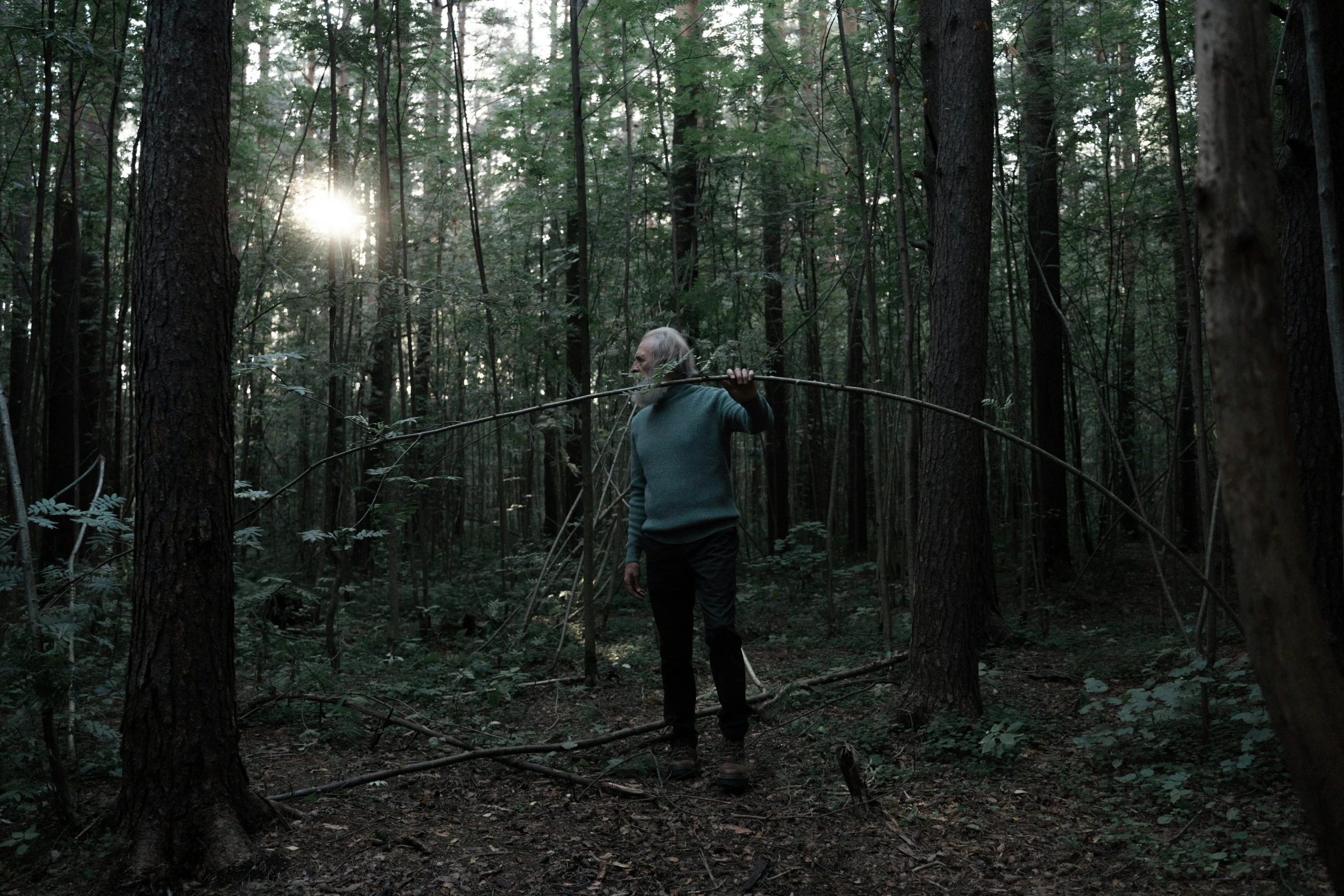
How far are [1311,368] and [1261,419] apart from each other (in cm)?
284

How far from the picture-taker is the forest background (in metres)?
4.62

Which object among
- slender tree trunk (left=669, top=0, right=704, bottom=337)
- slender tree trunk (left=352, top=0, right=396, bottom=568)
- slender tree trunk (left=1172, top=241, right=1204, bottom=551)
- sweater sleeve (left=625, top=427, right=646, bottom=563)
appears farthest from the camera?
Answer: slender tree trunk (left=1172, top=241, right=1204, bottom=551)

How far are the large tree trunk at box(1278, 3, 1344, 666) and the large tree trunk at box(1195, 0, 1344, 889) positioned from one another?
265 cm

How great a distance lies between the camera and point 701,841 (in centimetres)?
327

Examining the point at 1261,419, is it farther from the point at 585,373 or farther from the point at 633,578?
the point at 585,373

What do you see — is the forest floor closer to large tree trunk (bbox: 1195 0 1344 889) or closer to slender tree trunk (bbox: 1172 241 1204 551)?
large tree trunk (bbox: 1195 0 1344 889)

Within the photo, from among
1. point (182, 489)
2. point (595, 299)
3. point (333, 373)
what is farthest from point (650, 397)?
point (595, 299)

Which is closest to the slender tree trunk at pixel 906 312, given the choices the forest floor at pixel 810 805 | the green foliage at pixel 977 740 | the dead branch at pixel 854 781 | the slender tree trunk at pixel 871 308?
the slender tree trunk at pixel 871 308

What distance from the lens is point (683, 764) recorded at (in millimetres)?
4020

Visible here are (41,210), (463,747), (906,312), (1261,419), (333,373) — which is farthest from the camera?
(333,373)

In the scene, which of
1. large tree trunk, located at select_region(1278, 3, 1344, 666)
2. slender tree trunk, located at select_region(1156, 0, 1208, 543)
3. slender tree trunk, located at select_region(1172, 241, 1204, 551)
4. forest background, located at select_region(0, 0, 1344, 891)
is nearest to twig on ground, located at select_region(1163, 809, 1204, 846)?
forest background, located at select_region(0, 0, 1344, 891)

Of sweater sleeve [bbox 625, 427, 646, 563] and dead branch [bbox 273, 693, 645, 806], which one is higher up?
sweater sleeve [bbox 625, 427, 646, 563]

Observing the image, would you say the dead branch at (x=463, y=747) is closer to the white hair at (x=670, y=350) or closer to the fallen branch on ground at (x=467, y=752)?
the fallen branch on ground at (x=467, y=752)

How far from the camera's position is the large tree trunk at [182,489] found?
2.91 meters
